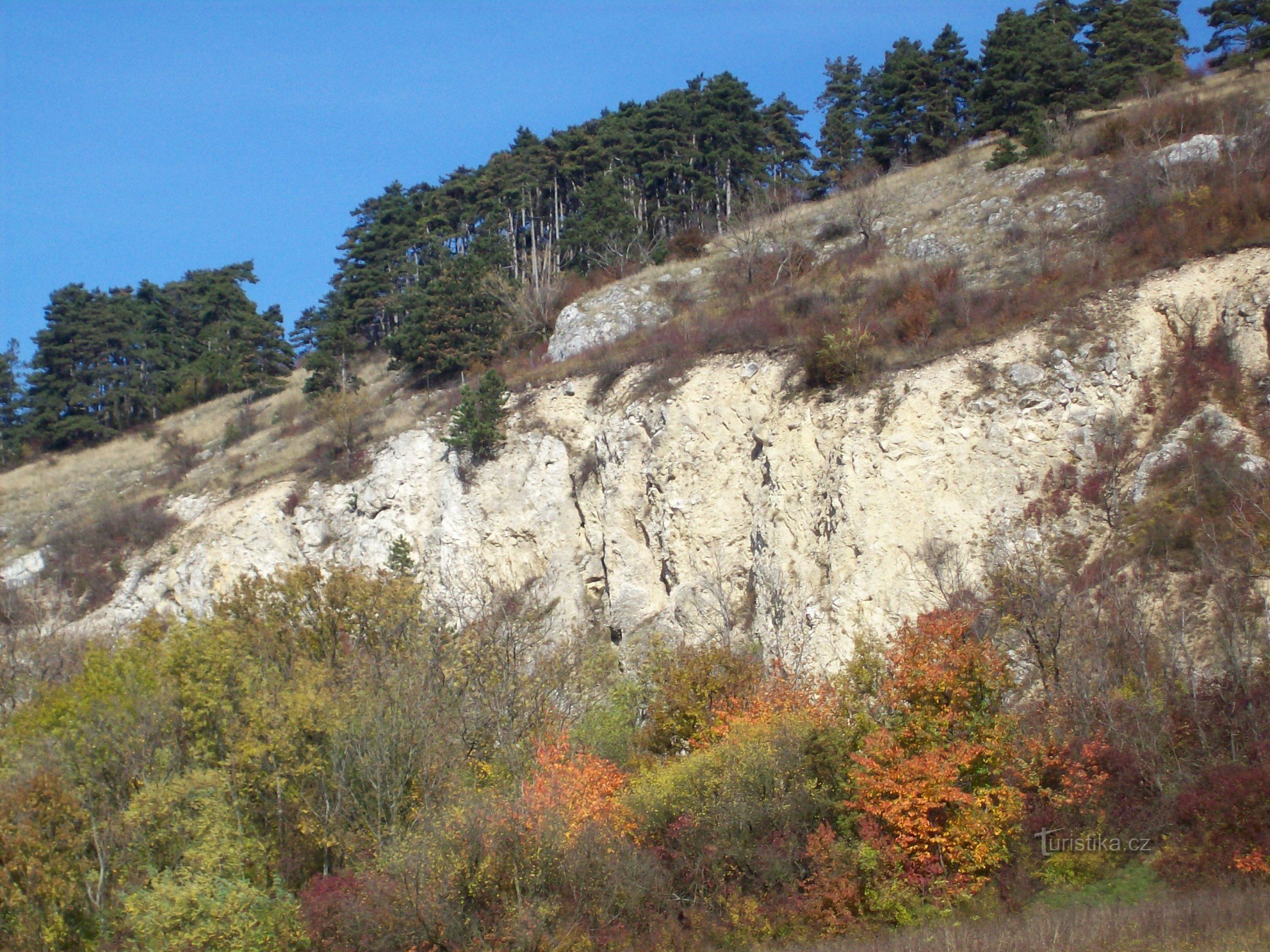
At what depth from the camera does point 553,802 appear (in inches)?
942

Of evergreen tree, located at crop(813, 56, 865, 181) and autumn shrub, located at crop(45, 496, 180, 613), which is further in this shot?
evergreen tree, located at crop(813, 56, 865, 181)

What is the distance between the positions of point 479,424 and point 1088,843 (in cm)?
2490

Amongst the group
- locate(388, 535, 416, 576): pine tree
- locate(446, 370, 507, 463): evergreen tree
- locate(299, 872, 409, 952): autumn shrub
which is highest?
locate(446, 370, 507, 463): evergreen tree

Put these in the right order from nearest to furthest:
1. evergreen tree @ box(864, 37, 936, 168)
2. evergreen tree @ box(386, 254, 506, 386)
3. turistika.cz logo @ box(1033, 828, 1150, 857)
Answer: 1. turistika.cz logo @ box(1033, 828, 1150, 857)
2. evergreen tree @ box(386, 254, 506, 386)
3. evergreen tree @ box(864, 37, 936, 168)

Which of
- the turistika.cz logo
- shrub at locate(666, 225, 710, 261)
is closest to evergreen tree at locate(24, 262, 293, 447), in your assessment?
shrub at locate(666, 225, 710, 261)

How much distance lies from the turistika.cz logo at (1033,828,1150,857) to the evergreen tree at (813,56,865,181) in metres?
47.7

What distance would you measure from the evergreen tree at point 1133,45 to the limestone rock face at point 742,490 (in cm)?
2951

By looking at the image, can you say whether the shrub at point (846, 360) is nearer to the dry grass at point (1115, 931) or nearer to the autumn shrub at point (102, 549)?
the dry grass at point (1115, 931)

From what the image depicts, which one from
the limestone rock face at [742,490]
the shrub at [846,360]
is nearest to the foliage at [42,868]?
the limestone rock face at [742,490]

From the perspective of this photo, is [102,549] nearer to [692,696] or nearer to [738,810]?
[692,696]

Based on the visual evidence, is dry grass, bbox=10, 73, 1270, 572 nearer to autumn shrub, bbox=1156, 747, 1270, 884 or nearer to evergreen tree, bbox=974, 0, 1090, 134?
evergreen tree, bbox=974, 0, 1090, 134

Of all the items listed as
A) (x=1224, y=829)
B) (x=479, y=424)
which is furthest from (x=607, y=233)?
(x=1224, y=829)

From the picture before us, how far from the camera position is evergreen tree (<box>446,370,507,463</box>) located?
40.1m

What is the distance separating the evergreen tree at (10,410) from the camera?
7288 centimetres
